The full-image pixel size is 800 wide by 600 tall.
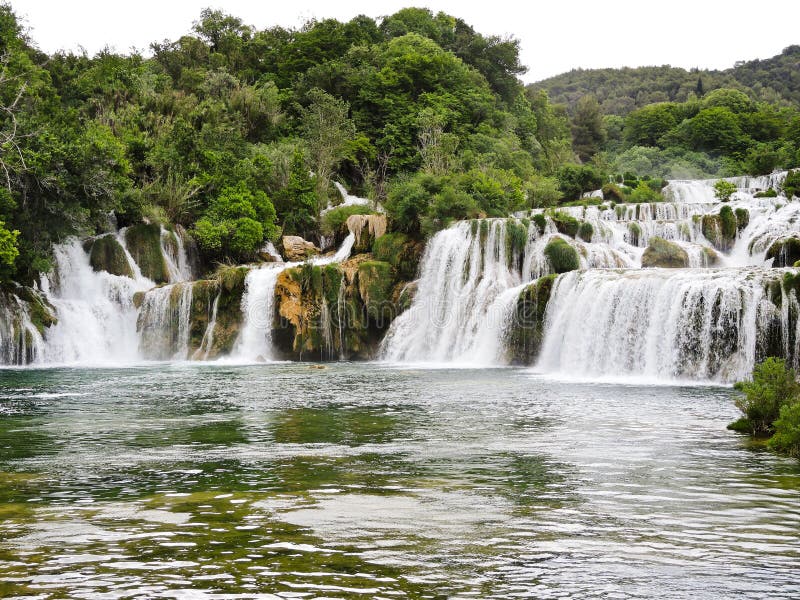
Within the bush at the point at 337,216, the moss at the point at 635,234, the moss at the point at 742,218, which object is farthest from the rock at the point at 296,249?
the moss at the point at 742,218

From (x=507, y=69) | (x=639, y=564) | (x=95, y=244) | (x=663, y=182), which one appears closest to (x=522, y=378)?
(x=639, y=564)

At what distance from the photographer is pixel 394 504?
324 inches

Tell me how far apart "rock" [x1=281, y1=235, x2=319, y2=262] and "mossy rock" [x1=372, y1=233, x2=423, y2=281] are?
5.51 m

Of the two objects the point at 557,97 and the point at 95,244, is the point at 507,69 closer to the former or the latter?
the point at 95,244

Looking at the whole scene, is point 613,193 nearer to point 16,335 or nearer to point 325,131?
point 325,131

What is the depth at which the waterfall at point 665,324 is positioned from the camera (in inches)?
899

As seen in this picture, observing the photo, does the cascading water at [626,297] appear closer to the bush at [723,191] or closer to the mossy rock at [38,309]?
the bush at [723,191]

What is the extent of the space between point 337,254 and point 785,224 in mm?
19985

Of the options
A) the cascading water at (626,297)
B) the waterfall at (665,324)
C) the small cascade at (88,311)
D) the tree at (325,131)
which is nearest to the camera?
the waterfall at (665,324)

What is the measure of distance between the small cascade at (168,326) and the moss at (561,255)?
1543 cm

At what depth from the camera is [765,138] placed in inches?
2849

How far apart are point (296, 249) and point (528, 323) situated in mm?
16092

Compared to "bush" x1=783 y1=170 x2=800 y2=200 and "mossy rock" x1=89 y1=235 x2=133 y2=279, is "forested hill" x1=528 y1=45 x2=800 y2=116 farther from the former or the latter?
"mossy rock" x1=89 y1=235 x2=133 y2=279

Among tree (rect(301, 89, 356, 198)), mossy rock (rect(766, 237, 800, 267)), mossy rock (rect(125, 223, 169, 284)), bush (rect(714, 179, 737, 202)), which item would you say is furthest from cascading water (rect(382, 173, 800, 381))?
tree (rect(301, 89, 356, 198))
